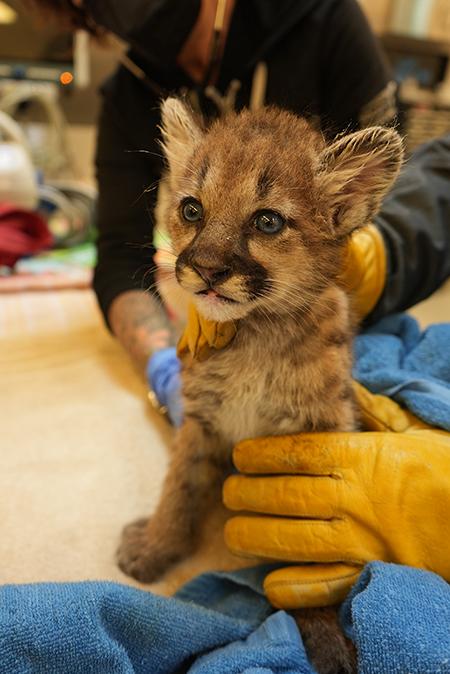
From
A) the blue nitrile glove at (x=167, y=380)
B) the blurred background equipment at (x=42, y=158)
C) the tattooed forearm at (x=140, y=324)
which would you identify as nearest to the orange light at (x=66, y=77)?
the blurred background equipment at (x=42, y=158)

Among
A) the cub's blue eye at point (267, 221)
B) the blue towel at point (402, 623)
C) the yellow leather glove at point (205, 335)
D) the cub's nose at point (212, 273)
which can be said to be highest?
the cub's blue eye at point (267, 221)

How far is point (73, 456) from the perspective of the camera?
4.34 ft

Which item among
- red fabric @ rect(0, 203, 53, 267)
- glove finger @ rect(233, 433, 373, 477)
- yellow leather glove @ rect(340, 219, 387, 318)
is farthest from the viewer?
red fabric @ rect(0, 203, 53, 267)

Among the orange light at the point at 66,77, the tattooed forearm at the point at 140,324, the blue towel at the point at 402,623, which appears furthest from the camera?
the orange light at the point at 66,77

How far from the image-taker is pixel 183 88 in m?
1.74

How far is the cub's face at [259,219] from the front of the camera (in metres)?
0.79

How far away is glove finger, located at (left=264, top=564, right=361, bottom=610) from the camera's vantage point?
88 centimetres

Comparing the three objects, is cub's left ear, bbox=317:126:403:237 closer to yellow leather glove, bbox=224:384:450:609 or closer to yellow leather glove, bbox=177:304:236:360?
yellow leather glove, bbox=177:304:236:360

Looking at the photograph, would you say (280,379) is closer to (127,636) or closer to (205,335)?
(205,335)

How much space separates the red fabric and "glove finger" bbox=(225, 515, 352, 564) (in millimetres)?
1765

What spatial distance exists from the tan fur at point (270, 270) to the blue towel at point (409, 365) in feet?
0.48

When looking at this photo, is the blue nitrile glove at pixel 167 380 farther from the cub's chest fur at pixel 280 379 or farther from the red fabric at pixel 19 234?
the red fabric at pixel 19 234

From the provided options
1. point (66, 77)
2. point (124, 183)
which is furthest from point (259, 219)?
point (66, 77)

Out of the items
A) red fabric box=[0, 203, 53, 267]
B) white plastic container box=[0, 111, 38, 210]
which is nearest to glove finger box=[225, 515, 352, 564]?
red fabric box=[0, 203, 53, 267]
